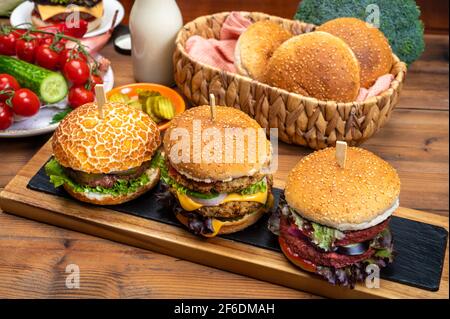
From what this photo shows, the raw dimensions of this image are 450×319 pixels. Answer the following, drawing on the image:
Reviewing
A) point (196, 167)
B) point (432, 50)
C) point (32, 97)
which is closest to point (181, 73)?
point (32, 97)

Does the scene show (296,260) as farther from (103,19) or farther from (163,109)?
(103,19)

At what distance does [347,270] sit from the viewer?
146 centimetres

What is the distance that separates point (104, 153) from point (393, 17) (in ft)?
5.03

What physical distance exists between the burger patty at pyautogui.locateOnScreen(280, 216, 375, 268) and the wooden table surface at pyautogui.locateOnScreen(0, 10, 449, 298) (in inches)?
6.3

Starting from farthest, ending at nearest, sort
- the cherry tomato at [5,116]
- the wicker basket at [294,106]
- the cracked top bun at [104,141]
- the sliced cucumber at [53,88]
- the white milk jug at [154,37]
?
the white milk jug at [154,37] → the sliced cucumber at [53,88] → the cherry tomato at [5,116] → the wicker basket at [294,106] → the cracked top bun at [104,141]

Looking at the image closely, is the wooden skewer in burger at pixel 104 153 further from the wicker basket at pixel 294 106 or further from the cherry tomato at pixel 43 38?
the cherry tomato at pixel 43 38

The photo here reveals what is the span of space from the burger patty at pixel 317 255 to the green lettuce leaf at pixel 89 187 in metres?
0.55

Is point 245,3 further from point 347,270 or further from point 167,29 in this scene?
point 347,270

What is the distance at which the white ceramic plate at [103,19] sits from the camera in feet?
9.27

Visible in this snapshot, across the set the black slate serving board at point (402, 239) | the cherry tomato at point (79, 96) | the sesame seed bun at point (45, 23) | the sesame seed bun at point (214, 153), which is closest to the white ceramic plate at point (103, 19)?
the sesame seed bun at point (45, 23)

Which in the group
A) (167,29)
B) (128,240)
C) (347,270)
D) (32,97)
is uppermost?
(167,29)

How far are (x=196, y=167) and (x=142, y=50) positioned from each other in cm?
106

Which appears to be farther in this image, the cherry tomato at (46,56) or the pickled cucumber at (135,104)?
the cherry tomato at (46,56)

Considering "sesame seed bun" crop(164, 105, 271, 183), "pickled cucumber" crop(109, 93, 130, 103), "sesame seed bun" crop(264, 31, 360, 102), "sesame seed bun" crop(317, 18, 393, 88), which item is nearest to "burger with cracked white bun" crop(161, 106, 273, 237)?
→ "sesame seed bun" crop(164, 105, 271, 183)
